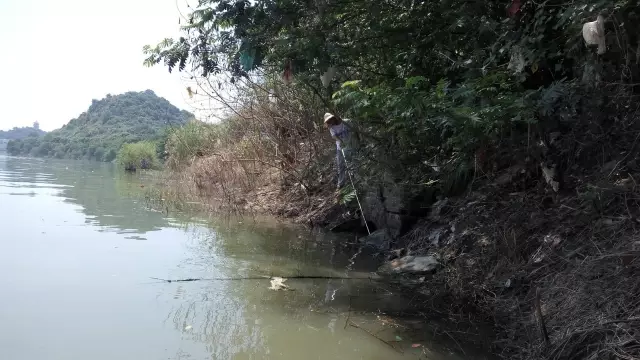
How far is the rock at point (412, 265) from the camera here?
5211mm

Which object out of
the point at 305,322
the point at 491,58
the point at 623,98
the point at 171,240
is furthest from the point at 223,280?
the point at 623,98

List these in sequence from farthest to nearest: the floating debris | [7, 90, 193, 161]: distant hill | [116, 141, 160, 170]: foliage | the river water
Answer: [7, 90, 193, 161]: distant hill, [116, 141, 160, 170]: foliage, the floating debris, the river water

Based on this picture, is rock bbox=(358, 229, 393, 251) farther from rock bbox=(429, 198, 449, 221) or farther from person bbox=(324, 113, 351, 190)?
person bbox=(324, 113, 351, 190)

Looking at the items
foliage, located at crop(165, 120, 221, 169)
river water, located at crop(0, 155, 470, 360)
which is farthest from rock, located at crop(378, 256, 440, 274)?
foliage, located at crop(165, 120, 221, 169)

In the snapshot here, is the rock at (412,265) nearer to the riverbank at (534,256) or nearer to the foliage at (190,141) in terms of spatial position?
the riverbank at (534,256)

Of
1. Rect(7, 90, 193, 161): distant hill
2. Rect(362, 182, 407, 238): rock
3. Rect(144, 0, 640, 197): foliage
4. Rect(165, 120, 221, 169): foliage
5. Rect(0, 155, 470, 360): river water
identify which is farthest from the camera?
Rect(7, 90, 193, 161): distant hill

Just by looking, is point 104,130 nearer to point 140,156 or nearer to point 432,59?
point 140,156

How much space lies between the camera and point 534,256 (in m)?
4.09

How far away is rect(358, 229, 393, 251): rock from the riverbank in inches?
1.2

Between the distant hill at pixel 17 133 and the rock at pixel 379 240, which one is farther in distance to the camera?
the distant hill at pixel 17 133

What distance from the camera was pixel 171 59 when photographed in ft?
20.8

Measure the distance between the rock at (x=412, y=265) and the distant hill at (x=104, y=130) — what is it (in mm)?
41096

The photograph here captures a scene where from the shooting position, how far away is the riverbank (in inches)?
111

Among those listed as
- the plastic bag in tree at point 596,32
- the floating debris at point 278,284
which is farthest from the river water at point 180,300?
the plastic bag in tree at point 596,32
